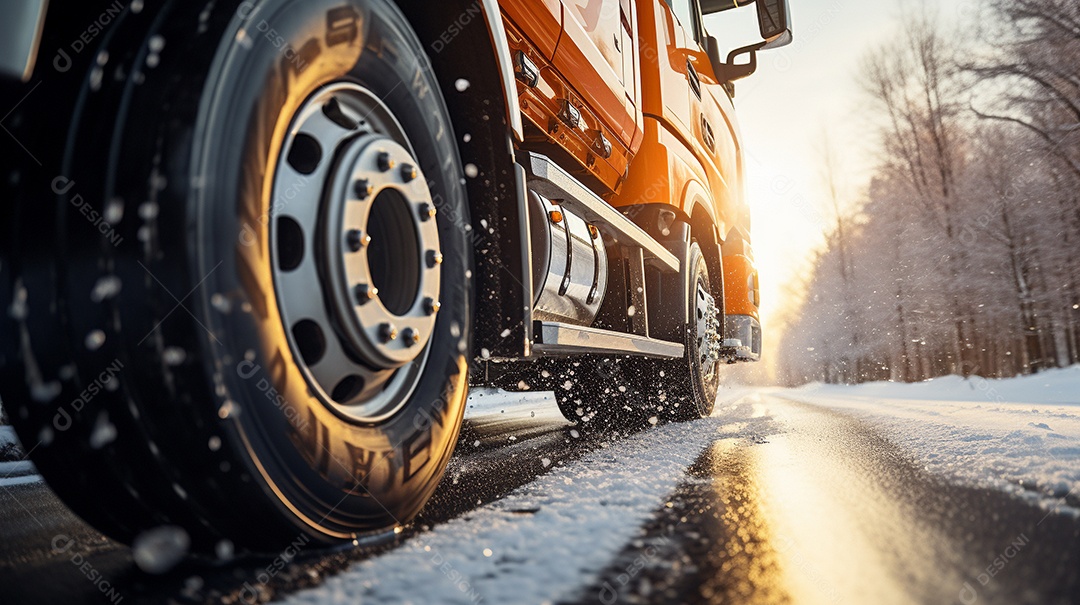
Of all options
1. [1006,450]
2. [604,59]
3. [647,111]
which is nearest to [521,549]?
[1006,450]

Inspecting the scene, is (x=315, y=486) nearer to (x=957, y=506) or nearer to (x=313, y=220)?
(x=313, y=220)

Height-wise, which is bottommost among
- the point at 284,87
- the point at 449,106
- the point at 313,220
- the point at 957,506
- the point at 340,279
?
the point at 957,506

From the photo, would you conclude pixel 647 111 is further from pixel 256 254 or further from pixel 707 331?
pixel 256 254

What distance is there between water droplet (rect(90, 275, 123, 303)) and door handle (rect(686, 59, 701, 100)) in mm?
3689

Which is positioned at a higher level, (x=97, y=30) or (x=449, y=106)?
(x=449, y=106)

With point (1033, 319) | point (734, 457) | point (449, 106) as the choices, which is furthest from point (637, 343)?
point (1033, 319)

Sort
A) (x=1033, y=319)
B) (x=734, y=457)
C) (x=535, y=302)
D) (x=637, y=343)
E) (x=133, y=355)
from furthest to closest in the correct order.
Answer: (x=1033, y=319) → (x=637, y=343) → (x=734, y=457) → (x=535, y=302) → (x=133, y=355)

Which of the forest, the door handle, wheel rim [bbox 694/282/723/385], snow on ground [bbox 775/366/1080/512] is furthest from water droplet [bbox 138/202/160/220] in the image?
the forest

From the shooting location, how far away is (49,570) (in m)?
1.31

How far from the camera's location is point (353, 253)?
52.4 inches

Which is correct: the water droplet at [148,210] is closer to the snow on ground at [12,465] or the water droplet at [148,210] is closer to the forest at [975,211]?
the snow on ground at [12,465]

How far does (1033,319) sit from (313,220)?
22.3m

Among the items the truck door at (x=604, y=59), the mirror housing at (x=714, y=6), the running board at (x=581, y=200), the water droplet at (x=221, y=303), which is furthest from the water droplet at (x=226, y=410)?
the mirror housing at (x=714, y=6)

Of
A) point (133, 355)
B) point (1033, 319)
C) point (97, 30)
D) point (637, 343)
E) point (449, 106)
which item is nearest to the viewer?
point (133, 355)
